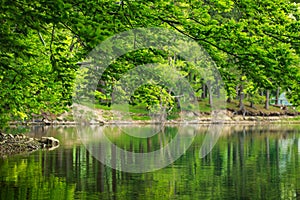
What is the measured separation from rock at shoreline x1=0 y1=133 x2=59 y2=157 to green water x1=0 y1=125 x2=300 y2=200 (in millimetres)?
1700

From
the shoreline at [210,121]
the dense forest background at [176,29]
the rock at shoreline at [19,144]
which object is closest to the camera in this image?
the dense forest background at [176,29]

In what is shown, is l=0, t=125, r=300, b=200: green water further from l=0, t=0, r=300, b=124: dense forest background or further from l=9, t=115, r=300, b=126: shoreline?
l=9, t=115, r=300, b=126: shoreline

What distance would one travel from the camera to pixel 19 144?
37781 millimetres

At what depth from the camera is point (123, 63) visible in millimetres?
18562

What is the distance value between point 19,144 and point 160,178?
15.8 m

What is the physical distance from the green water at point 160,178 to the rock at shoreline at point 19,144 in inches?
66.9

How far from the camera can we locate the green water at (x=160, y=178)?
800 inches

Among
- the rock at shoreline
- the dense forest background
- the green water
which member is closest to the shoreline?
the rock at shoreline

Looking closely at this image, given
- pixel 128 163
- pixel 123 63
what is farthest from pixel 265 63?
pixel 128 163

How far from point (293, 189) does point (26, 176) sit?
11481mm

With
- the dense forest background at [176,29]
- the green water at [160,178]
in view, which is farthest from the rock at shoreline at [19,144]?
the dense forest background at [176,29]

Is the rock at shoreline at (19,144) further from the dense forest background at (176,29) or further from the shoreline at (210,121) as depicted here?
the shoreline at (210,121)

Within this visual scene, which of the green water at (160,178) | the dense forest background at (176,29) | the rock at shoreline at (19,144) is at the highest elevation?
the dense forest background at (176,29)

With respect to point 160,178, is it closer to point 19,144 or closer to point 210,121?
point 19,144
